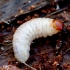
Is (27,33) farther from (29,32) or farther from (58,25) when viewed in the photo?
(58,25)

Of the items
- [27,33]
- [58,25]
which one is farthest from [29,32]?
[58,25]

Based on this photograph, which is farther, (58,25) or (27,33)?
(27,33)

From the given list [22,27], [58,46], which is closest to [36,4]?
[22,27]

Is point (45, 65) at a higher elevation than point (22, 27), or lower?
lower

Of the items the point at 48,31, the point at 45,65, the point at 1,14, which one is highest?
the point at 1,14

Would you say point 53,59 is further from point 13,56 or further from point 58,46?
point 13,56

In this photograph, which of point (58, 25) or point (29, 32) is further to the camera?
point (29, 32)
